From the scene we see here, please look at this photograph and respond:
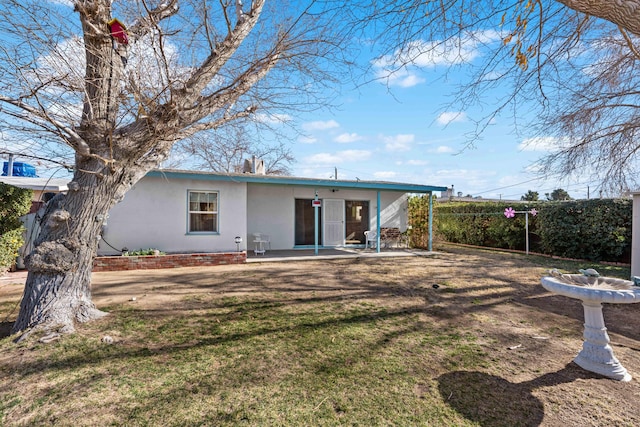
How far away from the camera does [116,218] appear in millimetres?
9164

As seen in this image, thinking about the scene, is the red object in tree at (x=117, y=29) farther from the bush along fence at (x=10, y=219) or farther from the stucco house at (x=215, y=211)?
the bush along fence at (x=10, y=219)

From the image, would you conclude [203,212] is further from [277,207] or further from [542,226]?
[542,226]

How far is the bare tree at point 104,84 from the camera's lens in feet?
10.6

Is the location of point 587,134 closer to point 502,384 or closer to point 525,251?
point 502,384

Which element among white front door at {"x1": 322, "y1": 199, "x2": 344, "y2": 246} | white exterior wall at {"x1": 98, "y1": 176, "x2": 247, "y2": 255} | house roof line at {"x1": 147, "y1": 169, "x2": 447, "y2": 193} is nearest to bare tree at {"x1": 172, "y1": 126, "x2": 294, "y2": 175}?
house roof line at {"x1": 147, "y1": 169, "x2": 447, "y2": 193}

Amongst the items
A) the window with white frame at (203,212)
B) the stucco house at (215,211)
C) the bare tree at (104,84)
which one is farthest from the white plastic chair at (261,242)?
the bare tree at (104,84)

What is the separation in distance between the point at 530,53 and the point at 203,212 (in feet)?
29.7

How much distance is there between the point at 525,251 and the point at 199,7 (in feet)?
46.0

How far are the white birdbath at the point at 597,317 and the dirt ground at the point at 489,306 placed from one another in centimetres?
11

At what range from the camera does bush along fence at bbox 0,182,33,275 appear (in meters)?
6.69

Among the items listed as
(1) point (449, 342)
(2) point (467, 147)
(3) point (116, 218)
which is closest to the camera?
(1) point (449, 342)

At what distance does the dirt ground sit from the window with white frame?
66.0 inches

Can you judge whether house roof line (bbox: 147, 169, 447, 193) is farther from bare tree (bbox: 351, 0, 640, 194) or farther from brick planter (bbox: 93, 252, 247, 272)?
bare tree (bbox: 351, 0, 640, 194)

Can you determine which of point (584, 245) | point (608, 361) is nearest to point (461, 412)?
point (608, 361)
